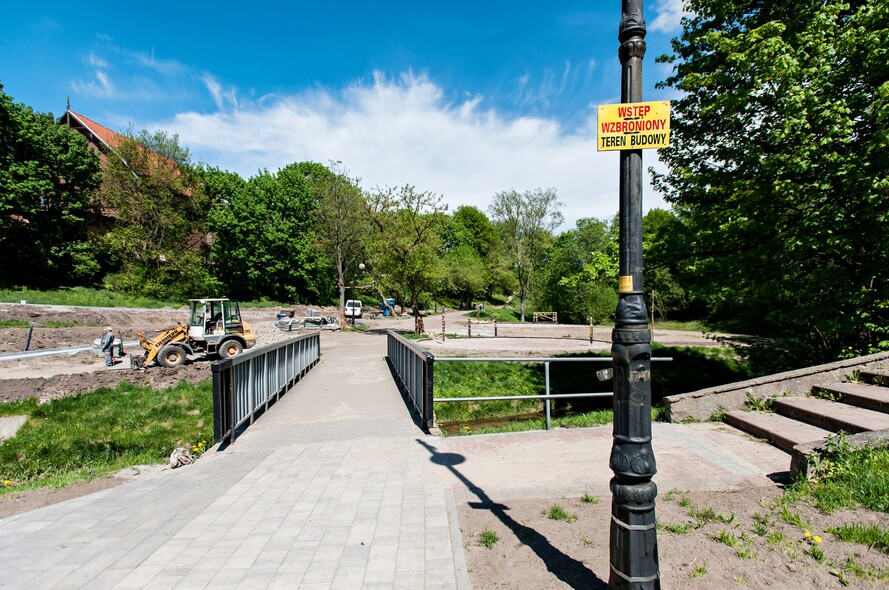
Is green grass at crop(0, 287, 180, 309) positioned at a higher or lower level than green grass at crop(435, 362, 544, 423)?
higher

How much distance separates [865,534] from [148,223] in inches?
1883

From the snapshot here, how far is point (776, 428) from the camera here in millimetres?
5703

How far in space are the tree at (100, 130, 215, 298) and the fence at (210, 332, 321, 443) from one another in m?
32.7

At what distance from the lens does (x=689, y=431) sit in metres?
6.24

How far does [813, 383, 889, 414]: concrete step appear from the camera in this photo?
548 centimetres

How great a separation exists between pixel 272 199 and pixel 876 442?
52.0m

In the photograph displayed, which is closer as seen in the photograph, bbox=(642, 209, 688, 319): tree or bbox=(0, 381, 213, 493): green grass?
bbox=(0, 381, 213, 493): green grass

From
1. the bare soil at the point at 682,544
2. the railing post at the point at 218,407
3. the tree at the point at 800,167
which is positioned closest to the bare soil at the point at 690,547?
the bare soil at the point at 682,544

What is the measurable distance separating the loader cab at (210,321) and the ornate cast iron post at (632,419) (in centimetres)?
1656

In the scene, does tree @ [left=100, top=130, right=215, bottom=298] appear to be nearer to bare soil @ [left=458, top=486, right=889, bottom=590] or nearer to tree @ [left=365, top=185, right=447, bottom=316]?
tree @ [left=365, top=185, right=447, bottom=316]

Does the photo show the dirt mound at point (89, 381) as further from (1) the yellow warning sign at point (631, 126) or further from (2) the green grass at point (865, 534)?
(2) the green grass at point (865, 534)

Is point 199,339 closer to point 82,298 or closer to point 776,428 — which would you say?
point 776,428

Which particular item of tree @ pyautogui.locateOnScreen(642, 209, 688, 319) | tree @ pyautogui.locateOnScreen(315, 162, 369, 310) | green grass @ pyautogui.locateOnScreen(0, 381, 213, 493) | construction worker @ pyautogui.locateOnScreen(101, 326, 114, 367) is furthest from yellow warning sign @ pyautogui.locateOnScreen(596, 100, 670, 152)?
tree @ pyautogui.locateOnScreen(315, 162, 369, 310)

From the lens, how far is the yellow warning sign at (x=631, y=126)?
2633 millimetres
